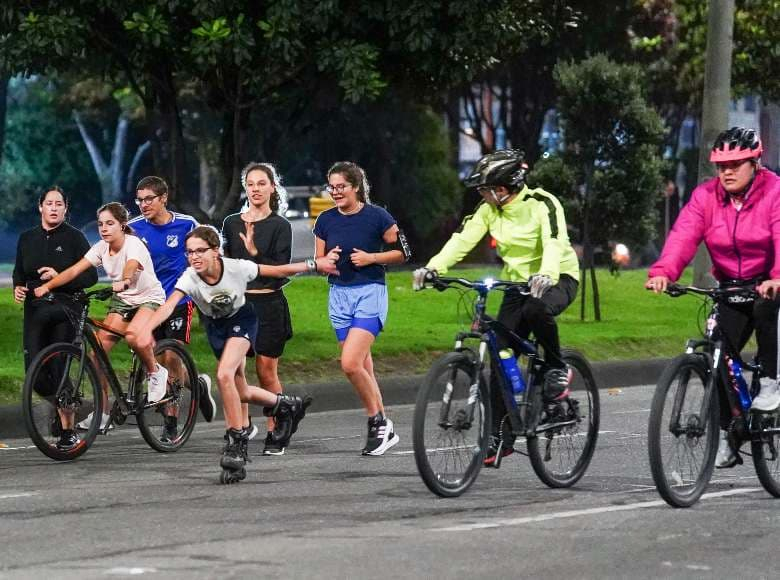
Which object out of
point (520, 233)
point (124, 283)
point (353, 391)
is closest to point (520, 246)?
point (520, 233)

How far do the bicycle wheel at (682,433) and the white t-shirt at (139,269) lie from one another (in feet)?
13.5

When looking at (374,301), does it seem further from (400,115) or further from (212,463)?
(400,115)

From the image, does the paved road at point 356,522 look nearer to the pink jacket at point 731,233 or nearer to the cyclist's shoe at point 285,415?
the cyclist's shoe at point 285,415

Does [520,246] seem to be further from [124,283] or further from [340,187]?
[124,283]

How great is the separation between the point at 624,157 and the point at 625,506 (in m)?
14.9

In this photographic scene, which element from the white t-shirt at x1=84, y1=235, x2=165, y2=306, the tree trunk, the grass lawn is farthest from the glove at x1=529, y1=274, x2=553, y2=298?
the tree trunk

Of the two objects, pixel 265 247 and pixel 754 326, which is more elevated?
pixel 265 247

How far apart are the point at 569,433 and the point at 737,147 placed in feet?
5.82

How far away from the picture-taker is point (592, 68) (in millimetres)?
23641

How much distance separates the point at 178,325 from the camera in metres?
12.5

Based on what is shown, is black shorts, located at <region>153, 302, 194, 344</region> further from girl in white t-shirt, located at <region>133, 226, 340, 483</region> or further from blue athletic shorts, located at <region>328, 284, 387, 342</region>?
girl in white t-shirt, located at <region>133, 226, 340, 483</region>

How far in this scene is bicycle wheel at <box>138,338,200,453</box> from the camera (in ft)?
39.3

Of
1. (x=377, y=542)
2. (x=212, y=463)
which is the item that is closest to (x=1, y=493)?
(x=212, y=463)

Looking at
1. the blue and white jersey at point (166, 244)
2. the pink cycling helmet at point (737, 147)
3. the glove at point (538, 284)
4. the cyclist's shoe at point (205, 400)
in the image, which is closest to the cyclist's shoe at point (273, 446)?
the cyclist's shoe at point (205, 400)
